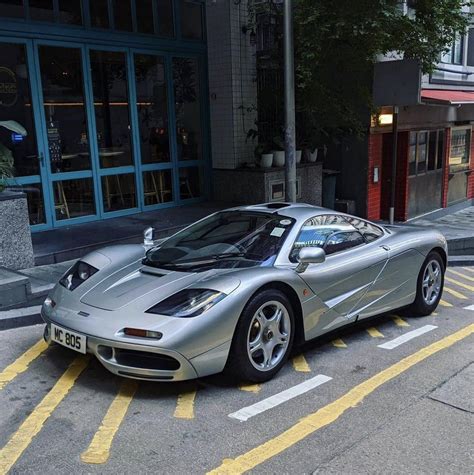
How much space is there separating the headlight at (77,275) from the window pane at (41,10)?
16.9ft

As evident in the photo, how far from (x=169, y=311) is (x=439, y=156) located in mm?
12733

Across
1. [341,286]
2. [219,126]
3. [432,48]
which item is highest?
[432,48]

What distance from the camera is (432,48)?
9.59m

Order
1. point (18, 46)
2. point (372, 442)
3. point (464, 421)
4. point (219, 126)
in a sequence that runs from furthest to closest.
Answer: point (219, 126) → point (18, 46) → point (464, 421) → point (372, 442)

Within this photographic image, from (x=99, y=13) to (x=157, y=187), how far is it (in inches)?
123

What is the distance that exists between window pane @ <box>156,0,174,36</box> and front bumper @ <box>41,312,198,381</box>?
768 centimetres

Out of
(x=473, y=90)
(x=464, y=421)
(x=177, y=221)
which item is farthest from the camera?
(x=473, y=90)

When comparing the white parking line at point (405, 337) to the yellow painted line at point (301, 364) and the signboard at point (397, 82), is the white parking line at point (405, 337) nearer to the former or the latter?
the yellow painted line at point (301, 364)

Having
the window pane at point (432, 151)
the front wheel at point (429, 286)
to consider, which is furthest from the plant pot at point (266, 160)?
the window pane at point (432, 151)

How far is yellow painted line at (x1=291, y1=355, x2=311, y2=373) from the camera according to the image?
14.6 ft

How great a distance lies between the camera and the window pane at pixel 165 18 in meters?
9.99

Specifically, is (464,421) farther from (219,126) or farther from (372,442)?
(219,126)

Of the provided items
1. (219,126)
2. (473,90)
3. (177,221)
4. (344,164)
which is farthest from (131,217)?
(473,90)

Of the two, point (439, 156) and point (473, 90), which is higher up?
point (473, 90)
